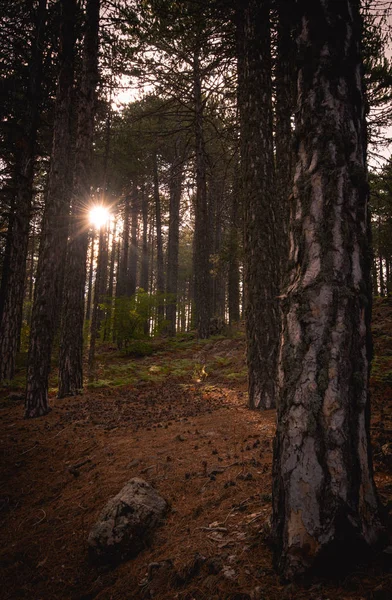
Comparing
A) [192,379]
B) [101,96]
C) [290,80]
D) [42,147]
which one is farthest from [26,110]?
[290,80]

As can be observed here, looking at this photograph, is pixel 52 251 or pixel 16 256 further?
pixel 16 256

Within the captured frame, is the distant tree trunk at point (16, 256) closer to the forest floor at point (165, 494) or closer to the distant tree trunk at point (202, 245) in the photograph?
the forest floor at point (165, 494)

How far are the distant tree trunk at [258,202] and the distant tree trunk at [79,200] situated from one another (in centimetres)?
371

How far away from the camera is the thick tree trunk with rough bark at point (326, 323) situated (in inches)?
54.1

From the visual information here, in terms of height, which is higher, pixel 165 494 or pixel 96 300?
pixel 96 300

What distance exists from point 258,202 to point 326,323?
3615 mm

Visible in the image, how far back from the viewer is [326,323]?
4.94 feet

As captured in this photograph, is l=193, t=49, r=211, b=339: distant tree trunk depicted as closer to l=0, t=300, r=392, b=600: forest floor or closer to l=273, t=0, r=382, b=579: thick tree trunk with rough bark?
l=0, t=300, r=392, b=600: forest floor

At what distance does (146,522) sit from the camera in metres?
2.20

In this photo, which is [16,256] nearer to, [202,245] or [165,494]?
[202,245]

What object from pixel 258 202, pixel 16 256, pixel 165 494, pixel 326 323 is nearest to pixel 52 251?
pixel 258 202

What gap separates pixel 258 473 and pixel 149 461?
1.20m

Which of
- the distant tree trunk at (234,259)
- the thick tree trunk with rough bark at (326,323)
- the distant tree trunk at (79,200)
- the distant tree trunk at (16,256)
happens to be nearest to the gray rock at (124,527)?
the thick tree trunk with rough bark at (326,323)

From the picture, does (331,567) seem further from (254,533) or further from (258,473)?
(258,473)
